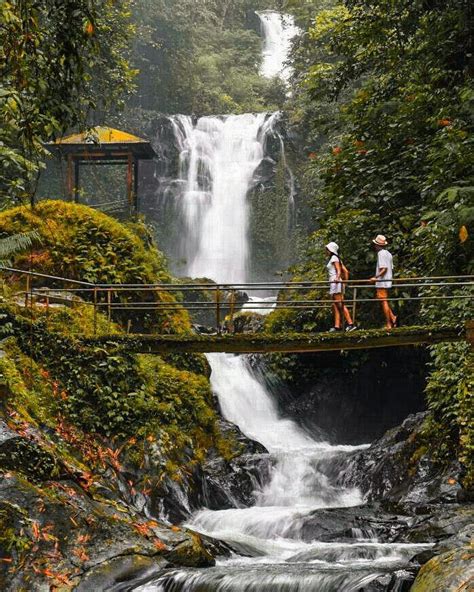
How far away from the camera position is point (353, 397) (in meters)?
19.3

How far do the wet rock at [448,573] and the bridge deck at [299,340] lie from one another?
443 centimetres

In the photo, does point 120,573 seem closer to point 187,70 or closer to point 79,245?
point 79,245

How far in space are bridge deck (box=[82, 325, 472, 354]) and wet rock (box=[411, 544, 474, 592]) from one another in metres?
4.43

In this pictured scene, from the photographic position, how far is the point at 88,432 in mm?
12047

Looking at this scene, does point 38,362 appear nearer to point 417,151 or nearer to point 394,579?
point 394,579

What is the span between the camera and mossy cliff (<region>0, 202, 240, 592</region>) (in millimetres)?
8820

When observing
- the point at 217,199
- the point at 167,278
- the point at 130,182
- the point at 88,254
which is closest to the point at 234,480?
the point at 88,254

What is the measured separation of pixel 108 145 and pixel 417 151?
43.9 feet

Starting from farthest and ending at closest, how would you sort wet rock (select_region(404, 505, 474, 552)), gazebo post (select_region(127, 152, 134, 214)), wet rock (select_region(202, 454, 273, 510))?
gazebo post (select_region(127, 152, 134, 214)) < wet rock (select_region(202, 454, 273, 510)) < wet rock (select_region(404, 505, 474, 552))

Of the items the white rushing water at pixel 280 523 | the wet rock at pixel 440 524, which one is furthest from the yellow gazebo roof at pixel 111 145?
the wet rock at pixel 440 524

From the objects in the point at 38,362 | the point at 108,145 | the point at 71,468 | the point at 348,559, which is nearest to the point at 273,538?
the point at 348,559

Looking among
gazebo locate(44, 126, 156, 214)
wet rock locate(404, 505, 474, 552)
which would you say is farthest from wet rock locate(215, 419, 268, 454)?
gazebo locate(44, 126, 156, 214)

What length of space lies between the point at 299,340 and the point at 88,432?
11.5 feet

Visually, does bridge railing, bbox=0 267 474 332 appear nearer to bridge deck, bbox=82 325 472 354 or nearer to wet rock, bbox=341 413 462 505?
bridge deck, bbox=82 325 472 354
